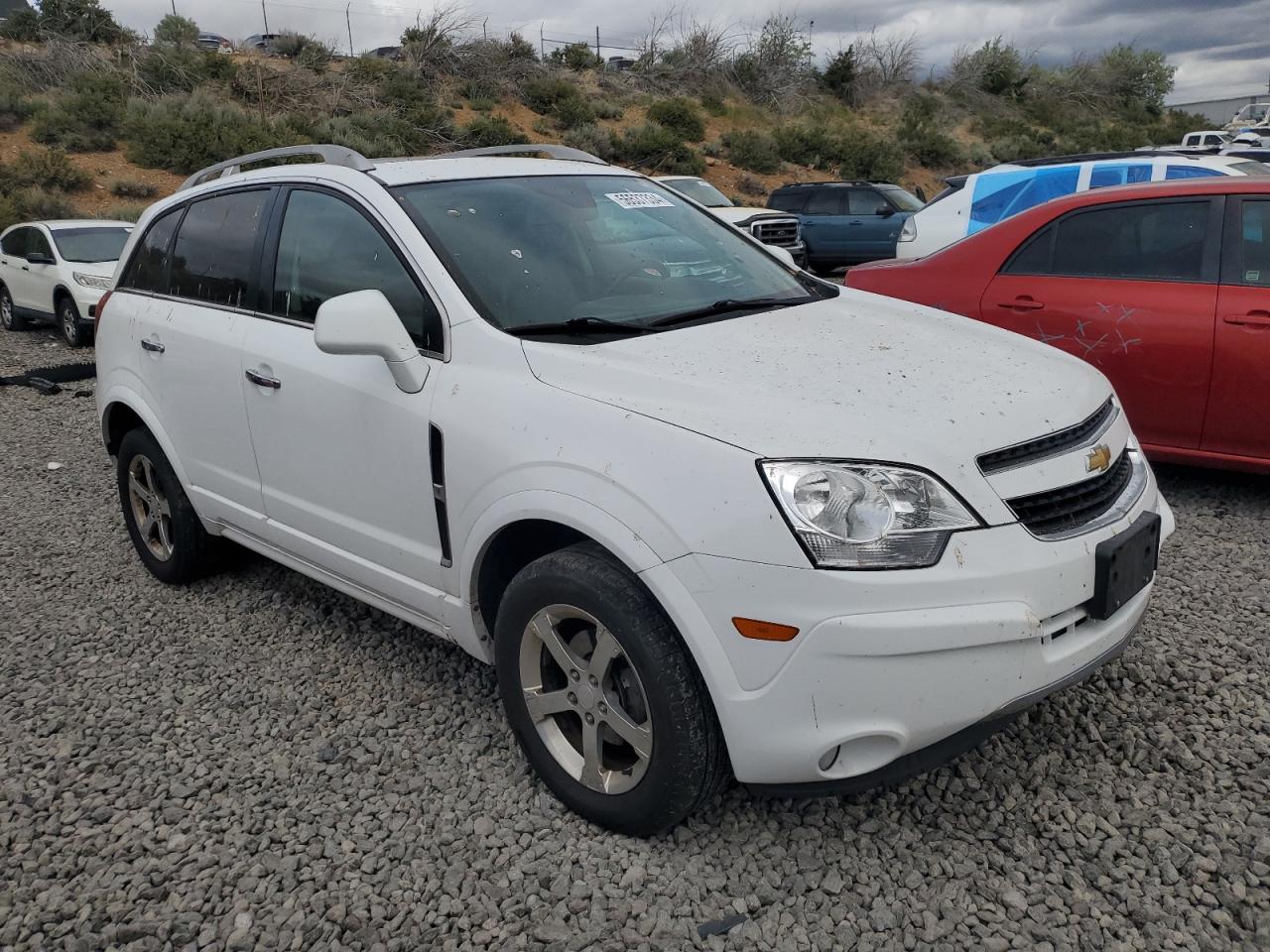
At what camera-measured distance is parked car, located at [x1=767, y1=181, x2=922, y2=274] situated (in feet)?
54.4

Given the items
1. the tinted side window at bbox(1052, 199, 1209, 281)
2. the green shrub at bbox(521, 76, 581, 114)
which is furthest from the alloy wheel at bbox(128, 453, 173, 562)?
the green shrub at bbox(521, 76, 581, 114)

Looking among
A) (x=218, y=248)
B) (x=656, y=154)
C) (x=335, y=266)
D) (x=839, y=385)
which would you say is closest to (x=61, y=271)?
(x=218, y=248)

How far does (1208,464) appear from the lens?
4.75 m

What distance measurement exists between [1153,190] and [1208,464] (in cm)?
139

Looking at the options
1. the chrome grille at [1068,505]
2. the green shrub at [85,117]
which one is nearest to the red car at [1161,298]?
the chrome grille at [1068,505]

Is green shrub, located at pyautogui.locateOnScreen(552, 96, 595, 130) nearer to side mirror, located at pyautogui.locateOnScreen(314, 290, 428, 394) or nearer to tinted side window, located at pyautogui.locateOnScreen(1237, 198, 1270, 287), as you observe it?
tinted side window, located at pyautogui.locateOnScreen(1237, 198, 1270, 287)

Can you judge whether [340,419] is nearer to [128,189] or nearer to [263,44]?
[128,189]

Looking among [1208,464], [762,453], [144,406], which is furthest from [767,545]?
[1208,464]

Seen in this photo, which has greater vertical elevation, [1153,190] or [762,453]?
[1153,190]

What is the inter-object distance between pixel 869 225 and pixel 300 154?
45.8ft

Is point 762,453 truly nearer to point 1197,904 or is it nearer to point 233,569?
point 1197,904

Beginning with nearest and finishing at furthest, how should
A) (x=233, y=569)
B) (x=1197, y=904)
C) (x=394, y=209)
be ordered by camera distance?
1. (x=1197, y=904)
2. (x=394, y=209)
3. (x=233, y=569)

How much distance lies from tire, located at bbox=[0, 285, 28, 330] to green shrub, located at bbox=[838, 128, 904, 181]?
26034 millimetres

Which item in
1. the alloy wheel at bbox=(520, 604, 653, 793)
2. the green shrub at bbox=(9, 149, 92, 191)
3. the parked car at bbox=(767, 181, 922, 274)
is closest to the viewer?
the alloy wheel at bbox=(520, 604, 653, 793)
